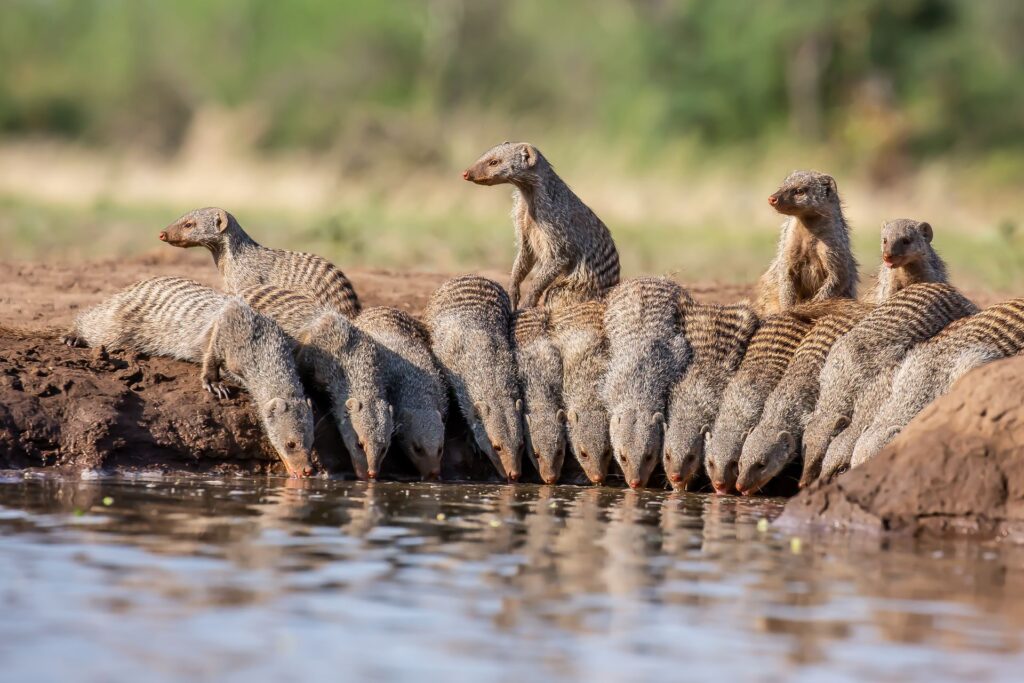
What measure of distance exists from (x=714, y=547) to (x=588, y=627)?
1.28 m

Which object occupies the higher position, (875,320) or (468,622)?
(875,320)

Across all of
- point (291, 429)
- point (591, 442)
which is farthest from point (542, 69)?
point (291, 429)

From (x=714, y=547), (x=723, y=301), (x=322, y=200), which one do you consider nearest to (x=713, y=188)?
(x=322, y=200)

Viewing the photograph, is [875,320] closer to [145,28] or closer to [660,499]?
[660,499]

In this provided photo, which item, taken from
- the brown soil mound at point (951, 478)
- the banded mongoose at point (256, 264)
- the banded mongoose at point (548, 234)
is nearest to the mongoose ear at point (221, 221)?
the banded mongoose at point (256, 264)

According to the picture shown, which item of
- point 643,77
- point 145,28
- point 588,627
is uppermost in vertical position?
point 145,28

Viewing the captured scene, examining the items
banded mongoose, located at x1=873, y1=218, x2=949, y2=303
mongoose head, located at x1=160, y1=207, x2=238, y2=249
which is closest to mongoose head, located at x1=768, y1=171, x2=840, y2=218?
banded mongoose, located at x1=873, y1=218, x2=949, y2=303

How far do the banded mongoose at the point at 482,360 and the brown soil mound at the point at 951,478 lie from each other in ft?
5.66

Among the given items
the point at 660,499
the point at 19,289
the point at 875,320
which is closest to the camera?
the point at 660,499

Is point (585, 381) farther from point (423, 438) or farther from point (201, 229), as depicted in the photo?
point (201, 229)

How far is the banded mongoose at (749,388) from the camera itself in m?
6.47

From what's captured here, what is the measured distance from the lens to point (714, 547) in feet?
15.9

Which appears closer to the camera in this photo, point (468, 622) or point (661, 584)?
point (468, 622)

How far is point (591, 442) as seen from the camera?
667 centimetres
